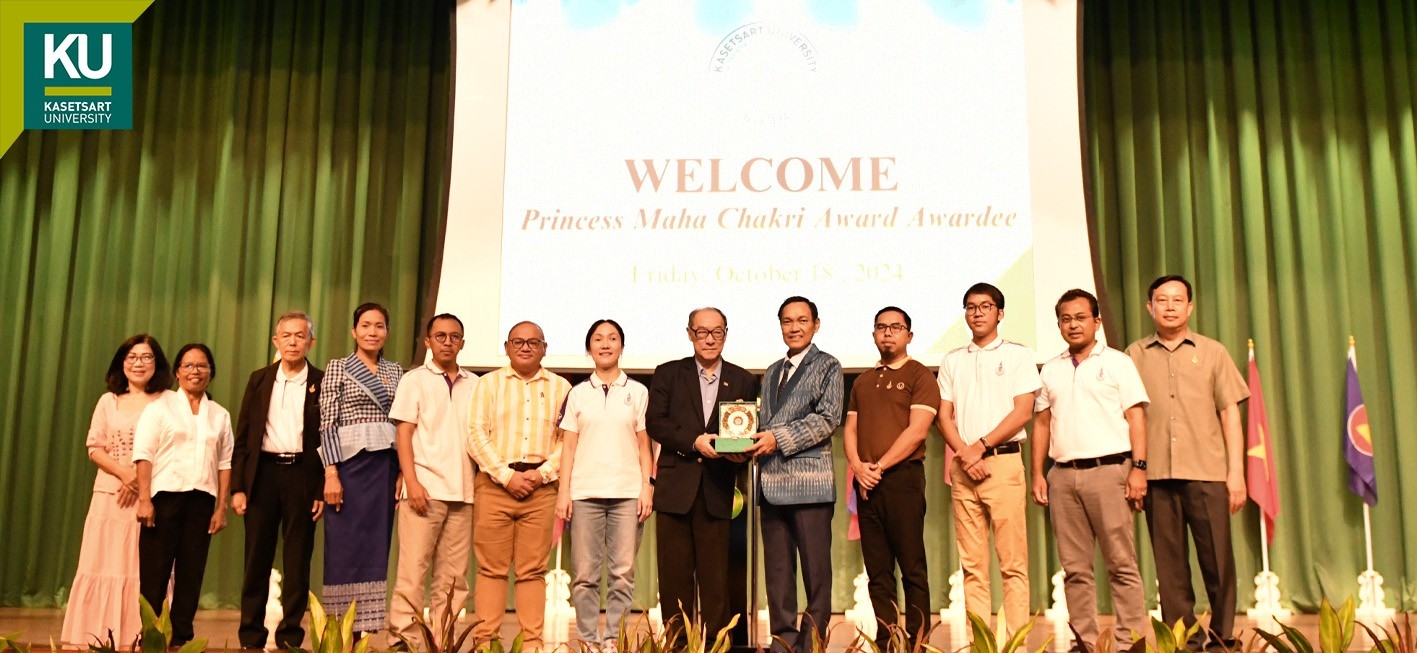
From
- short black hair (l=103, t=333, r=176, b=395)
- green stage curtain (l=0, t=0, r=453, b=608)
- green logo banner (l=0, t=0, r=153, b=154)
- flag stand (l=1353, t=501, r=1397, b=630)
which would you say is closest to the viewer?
short black hair (l=103, t=333, r=176, b=395)

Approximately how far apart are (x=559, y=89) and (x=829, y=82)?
4.06 ft

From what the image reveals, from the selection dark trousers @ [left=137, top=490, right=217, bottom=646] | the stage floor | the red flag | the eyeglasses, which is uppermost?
the eyeglasses

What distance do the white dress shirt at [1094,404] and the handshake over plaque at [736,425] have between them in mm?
974

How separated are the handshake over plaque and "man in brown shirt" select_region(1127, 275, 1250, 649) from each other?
1.28m

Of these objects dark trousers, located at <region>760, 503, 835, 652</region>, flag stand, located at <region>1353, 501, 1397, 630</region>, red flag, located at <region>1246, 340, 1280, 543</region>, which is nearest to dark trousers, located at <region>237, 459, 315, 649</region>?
dark trousers, located at <region>760, 503, 835, 652</region>

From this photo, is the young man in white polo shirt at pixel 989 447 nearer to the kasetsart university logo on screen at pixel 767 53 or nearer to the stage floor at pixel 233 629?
the stage floor at pixel 233 629

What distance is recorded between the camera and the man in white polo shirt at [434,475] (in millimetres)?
3592

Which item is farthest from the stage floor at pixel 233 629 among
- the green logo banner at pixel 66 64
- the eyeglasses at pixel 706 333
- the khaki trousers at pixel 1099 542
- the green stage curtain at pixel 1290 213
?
the green logo banner at pixel 66 64

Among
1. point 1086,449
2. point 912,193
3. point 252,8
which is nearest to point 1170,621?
point 1086,449

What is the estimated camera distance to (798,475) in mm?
3418

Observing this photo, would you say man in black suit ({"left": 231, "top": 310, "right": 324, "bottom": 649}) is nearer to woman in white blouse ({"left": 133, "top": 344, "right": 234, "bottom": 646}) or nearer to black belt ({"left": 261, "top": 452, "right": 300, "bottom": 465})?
black belt ({"left": 261, "top": 452, "right": 300, "bottom": 465})

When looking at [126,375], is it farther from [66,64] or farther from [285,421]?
[66,64]

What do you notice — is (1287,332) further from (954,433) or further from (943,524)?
(954,433)

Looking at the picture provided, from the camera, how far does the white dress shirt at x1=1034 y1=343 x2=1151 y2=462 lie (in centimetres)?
342
